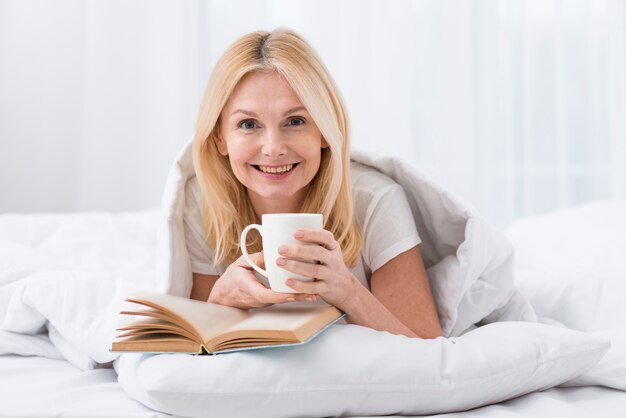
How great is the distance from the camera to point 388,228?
136 centimetres

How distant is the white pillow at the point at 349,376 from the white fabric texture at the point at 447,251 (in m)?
0.32

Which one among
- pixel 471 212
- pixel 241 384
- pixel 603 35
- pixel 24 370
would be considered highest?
pixel 603 35

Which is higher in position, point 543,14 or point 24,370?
point 543,14

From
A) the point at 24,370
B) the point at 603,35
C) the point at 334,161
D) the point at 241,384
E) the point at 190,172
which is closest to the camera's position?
the point at 241,384

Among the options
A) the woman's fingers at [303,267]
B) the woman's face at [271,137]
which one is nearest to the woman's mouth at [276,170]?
the woman's face at [271,137]

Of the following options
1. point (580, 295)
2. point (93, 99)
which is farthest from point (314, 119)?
point (93, 99)

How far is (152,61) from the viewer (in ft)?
10.9

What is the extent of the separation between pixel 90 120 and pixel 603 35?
7.67 ft

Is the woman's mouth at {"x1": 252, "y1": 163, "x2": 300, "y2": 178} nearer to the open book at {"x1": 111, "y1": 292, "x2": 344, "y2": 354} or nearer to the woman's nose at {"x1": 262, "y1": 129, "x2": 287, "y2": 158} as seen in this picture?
the woman's nose at {"x1": 262, "y1": 129, "x2": 287, "y2": 158}

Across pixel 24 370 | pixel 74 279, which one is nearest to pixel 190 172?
pixel 74 279

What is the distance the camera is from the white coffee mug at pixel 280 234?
1016 mm

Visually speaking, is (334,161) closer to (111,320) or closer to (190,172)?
(190,172)

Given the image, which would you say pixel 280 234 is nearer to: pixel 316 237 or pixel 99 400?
pixel 316 237

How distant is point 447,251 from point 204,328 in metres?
0.65
